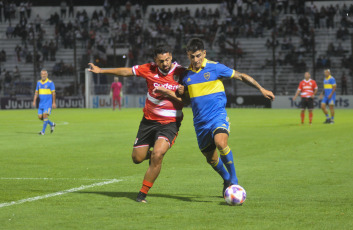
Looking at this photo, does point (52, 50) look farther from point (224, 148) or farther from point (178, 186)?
point (224, 148)

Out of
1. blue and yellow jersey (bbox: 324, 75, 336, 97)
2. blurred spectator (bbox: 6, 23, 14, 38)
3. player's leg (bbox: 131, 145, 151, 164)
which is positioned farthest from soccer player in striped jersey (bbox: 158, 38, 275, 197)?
blurred spectator (bbox: 6, 23, 14, 38)

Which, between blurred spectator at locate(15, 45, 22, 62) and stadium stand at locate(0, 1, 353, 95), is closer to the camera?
stadium stand at locate(0, 1, 353, 95)

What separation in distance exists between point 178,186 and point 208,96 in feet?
6.54

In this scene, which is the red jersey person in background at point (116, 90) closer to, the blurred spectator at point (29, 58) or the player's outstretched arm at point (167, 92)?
the blurred spectator at point (29, 58)

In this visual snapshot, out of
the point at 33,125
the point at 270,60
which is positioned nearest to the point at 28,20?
the point at 270,60

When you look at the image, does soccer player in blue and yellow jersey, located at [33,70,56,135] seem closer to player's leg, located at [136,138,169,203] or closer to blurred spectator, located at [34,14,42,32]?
player's leg, located at [136,138,169,203]

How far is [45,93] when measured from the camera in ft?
76.8

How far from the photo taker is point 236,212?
788 centimetres

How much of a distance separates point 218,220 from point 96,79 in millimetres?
42216

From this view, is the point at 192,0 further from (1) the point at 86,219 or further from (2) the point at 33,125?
(1) the point at 86,219

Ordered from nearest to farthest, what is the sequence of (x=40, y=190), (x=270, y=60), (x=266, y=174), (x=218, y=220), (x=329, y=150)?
(x=218, y=220) < (x=40, y=190) < (x=266, y=174) < (x=329, y=150) < (x=270, y=60)

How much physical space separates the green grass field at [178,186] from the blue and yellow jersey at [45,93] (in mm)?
3248

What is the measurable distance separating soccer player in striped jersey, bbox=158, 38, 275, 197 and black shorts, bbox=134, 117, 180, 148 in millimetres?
351

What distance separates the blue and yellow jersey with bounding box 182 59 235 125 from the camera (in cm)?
894
